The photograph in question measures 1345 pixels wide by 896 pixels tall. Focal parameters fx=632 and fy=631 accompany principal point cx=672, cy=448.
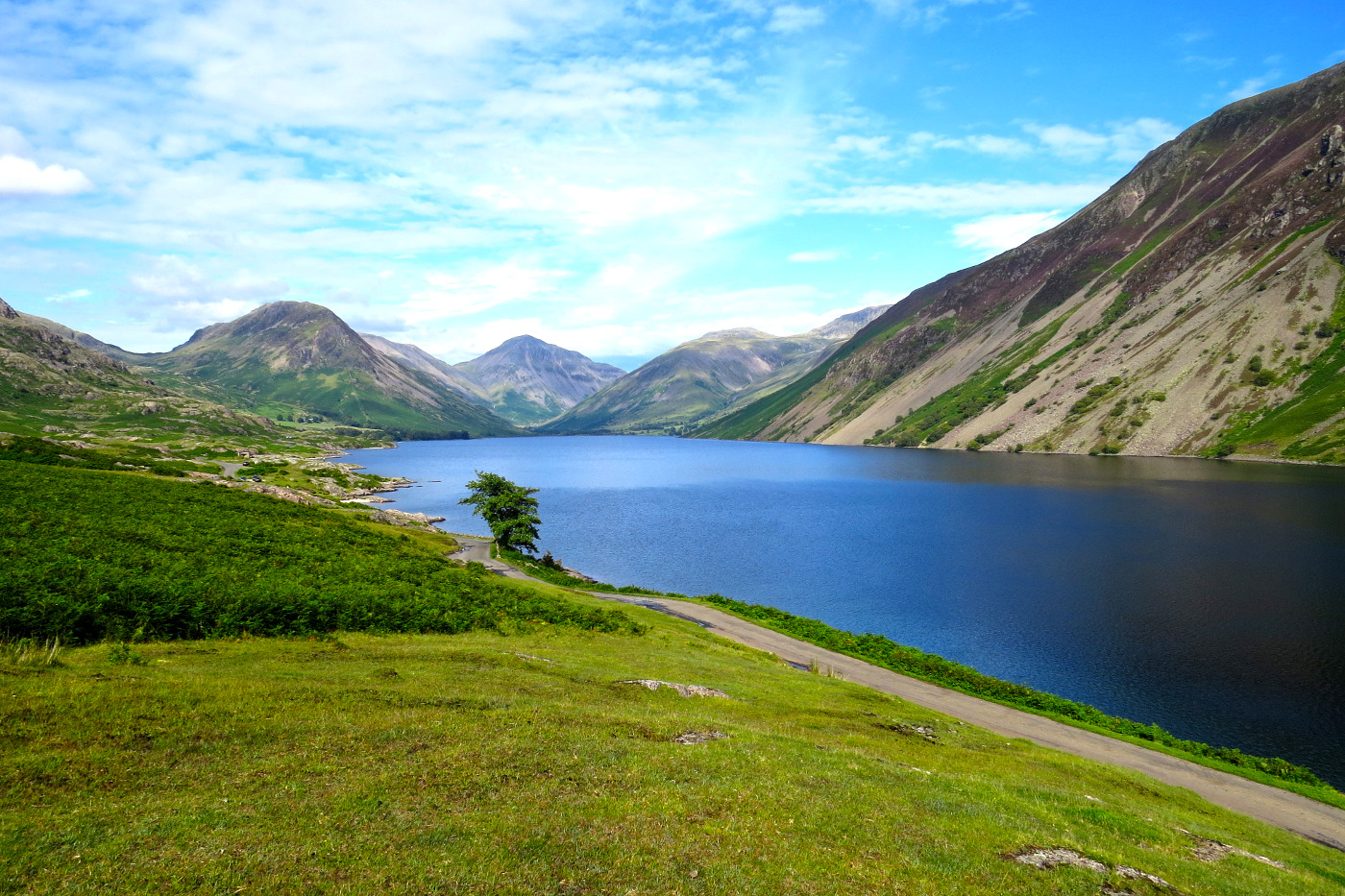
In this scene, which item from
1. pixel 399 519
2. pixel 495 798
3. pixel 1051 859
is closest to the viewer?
pixel 495 798

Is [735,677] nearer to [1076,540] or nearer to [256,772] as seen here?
[256,772]

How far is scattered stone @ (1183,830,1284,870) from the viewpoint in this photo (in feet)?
66.9

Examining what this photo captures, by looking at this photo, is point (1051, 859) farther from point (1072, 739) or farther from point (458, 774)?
point (1072, 739)

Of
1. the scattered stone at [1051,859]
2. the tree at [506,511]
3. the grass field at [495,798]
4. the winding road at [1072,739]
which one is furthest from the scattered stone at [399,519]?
the scattered stone at [1051,859]

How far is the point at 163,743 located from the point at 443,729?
6.89 metres

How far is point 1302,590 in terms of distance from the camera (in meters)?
67.6

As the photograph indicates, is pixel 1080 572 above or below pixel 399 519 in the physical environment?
below

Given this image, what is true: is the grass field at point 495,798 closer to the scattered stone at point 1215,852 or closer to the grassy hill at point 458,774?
the grassy hill at point 458,774

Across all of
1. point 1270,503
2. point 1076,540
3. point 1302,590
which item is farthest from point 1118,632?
point 1270,503

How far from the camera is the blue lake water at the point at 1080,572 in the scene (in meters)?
48.6

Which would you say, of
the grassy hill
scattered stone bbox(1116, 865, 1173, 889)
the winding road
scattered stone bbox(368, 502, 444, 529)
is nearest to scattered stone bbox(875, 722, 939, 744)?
the grassy hill

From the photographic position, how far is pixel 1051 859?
667 inches

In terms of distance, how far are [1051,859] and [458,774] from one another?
15.9 metres

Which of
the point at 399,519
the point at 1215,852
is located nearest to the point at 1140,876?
the point at 1215,852
